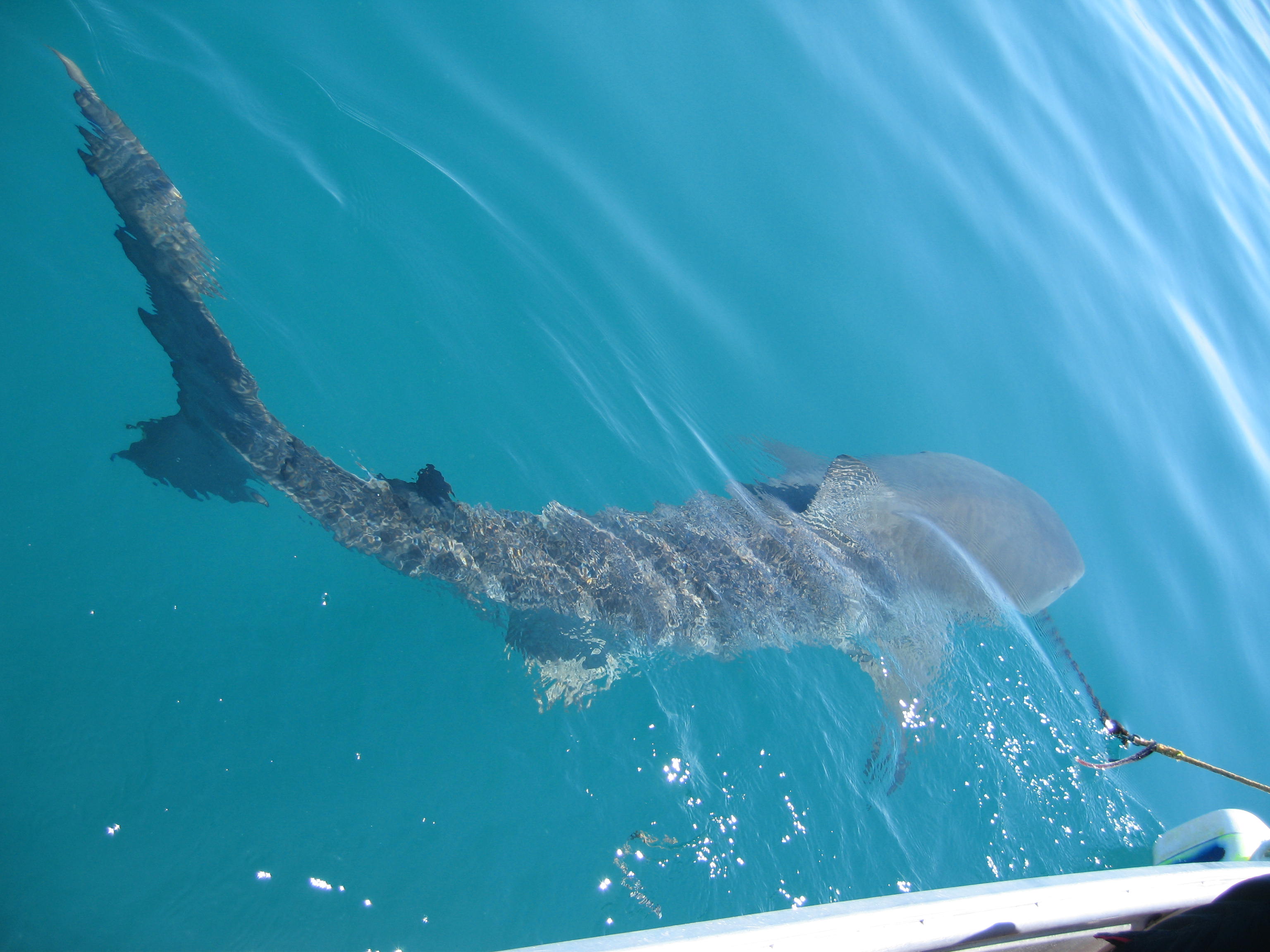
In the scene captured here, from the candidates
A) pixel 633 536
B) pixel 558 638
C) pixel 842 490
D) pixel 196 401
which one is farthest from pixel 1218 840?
pixel 196 401

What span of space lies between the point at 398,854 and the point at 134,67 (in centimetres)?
587

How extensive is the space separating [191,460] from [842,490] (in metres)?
4.51

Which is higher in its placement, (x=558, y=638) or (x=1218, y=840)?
(x=558, y=638)

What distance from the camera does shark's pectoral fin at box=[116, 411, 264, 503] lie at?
14.4 ft

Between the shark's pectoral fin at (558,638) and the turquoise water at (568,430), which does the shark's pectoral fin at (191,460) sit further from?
the shark's pectoral fin at (558,638)

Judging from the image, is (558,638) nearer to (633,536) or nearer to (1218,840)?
(633,536)

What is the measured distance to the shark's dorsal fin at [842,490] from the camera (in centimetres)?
584

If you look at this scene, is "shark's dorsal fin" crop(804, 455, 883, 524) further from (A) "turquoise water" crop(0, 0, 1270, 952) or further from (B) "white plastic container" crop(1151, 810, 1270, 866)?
(B) "white plastic container" crop(1151, 810, 1270, 866)

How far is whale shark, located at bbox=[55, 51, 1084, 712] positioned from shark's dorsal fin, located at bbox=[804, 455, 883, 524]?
0.01m

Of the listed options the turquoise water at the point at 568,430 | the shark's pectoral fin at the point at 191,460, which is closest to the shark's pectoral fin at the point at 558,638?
the turquoise water at the point at 568,430

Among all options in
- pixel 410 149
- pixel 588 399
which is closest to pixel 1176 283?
pixel 588 399

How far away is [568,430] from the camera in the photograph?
18.4 ft

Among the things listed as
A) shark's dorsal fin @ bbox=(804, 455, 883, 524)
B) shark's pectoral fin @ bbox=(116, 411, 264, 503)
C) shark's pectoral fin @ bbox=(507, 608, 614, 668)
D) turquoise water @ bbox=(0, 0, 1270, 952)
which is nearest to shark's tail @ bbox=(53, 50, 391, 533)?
shark's pectoral fin @ bbox=(116, 411, 264, 503)

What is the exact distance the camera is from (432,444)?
5.18 metres
